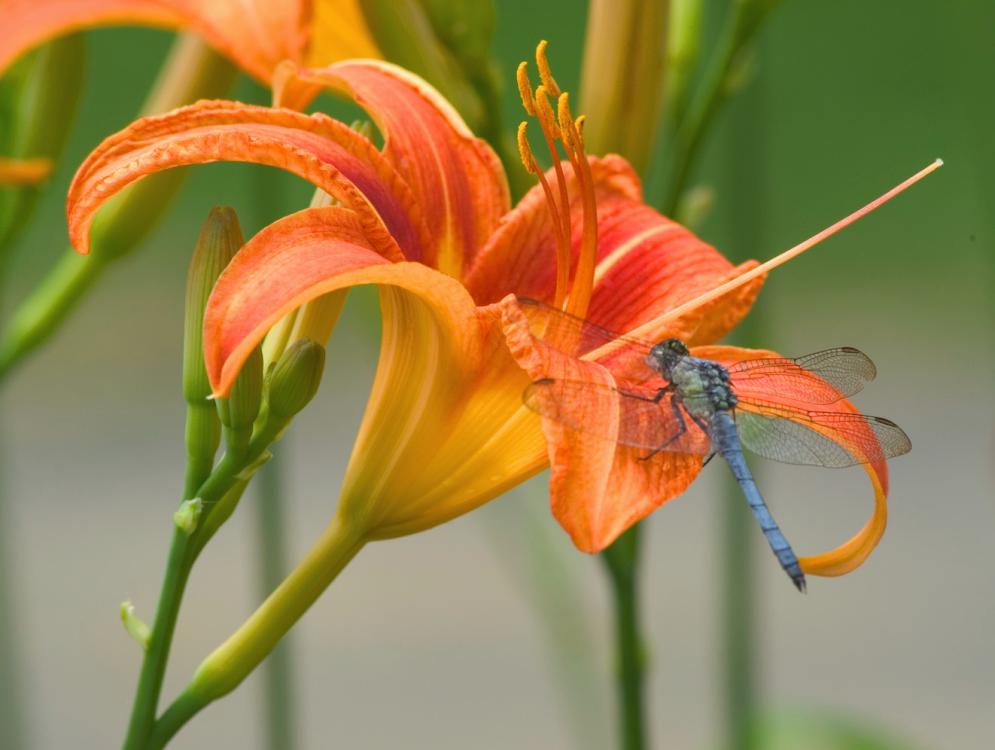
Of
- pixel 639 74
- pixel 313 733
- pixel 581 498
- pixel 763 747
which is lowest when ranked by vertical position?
pixel 313 733

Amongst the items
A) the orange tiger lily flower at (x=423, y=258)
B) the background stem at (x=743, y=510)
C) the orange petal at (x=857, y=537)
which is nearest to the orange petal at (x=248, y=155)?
the orange tiger lily flower at (x=423, y=258)

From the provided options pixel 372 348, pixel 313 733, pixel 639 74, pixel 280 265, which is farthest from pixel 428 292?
pixel 313 733

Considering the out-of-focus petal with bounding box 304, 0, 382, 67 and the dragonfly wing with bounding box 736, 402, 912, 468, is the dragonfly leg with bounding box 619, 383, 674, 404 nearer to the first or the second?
the dragonfly wing with bounding box 736, 402, 912, 468

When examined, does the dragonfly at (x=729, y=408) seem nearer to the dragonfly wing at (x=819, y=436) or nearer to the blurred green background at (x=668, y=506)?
the dragonfly wing at (x=819, y=436)

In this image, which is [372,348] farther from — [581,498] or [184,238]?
[184,238]

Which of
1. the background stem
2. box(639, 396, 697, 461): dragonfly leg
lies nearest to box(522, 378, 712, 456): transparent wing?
box(639, 396, 697, 461): dragonfly leg

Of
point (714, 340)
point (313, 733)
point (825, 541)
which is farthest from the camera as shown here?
point (825, 541)
